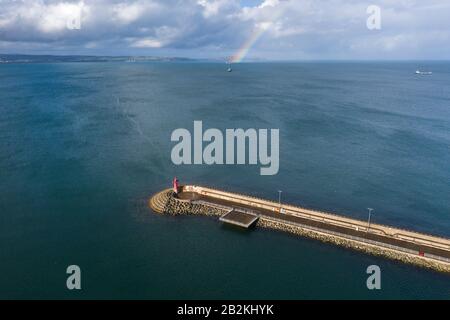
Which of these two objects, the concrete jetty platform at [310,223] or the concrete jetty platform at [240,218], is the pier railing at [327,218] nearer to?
the concrete jetty platform at [310,223]

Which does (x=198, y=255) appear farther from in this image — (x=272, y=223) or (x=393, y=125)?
(x=393, y=125)

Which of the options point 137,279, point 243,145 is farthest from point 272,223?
point 243,145
